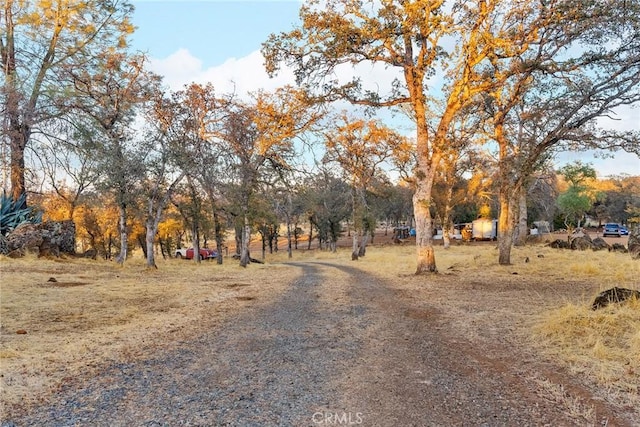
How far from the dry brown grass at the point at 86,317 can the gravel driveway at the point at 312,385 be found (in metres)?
0.43

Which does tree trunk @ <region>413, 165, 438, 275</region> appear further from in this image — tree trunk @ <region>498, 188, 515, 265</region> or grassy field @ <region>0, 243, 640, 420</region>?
tree trunk @ <region>498, 188, 515, 265</region>

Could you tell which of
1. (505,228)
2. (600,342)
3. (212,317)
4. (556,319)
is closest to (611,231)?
(505,228)

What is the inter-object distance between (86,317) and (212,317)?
2.09 m

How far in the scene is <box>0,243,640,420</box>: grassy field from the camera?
431cm

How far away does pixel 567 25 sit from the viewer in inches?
441

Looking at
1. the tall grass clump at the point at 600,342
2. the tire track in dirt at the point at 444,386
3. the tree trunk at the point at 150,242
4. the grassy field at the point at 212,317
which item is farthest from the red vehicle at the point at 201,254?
the tall grass clump at the point at 600,342

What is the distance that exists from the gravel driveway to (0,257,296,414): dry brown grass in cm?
43

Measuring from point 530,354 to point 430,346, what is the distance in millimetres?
1143

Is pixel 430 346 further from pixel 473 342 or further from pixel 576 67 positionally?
pixel 576 67

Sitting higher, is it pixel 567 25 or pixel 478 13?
pixel 478 13

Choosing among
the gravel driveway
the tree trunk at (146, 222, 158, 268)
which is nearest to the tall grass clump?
the gravel driveway

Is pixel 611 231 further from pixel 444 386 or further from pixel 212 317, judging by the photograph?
pixel 444 386

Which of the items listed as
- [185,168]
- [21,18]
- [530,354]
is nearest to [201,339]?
[530,354]

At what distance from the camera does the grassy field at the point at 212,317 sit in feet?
14.1
